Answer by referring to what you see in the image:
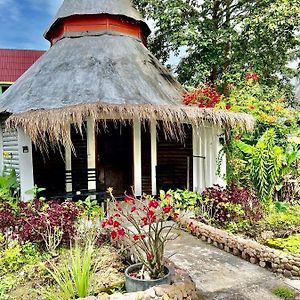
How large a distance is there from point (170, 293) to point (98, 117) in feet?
14.2

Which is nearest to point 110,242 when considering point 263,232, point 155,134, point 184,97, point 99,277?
point 99,277

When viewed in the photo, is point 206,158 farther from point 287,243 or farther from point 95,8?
point 95,8

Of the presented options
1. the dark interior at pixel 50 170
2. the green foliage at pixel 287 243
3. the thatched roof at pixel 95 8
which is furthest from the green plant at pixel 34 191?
the thatched roof at pixel 95 8

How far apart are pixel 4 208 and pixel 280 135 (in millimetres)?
9094

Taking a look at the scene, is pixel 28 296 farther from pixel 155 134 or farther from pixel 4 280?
pixel 155 134

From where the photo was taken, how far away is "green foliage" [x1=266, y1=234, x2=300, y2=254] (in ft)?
19.2

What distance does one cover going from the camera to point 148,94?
30.2 feet

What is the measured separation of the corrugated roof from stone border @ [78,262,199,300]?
44.3 ft

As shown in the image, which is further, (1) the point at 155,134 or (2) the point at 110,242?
(1) the point at 155,134

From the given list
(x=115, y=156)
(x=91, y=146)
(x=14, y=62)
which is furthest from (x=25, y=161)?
(x=14, y=62)

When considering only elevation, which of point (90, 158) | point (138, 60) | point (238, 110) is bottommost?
point (90, 158)

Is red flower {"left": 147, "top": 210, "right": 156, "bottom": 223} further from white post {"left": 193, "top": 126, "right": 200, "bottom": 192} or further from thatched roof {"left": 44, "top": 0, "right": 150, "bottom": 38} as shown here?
thatched roof {"left": 44, "top": 0, "right": 150, "bottom": 38}

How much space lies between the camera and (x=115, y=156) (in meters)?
10.1

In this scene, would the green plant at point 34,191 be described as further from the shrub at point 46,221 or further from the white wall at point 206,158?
the white wall at point 206,158
